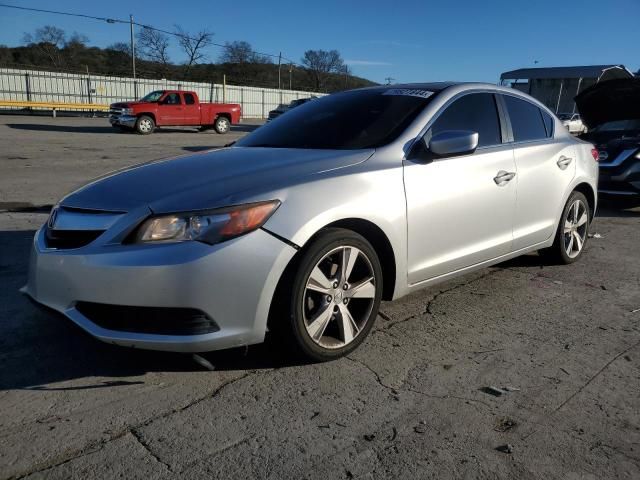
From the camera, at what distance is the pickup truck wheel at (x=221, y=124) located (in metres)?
24.8

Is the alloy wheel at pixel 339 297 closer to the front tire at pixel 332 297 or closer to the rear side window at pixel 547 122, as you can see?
the front tire at pixel 332 297

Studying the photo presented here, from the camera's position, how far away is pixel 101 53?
193 feet

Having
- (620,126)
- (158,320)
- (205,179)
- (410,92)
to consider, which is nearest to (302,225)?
(205,179)

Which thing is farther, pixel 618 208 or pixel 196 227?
pixel 618 208

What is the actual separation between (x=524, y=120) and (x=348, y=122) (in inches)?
66.6

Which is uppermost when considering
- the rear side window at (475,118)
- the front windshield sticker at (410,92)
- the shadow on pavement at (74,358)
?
the front windshield sticker at (410,92)

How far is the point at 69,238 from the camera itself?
2787 millimetres

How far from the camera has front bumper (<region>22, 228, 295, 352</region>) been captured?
2463 mm

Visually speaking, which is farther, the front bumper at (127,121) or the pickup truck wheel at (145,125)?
the pickup truck wheel at (145,125)

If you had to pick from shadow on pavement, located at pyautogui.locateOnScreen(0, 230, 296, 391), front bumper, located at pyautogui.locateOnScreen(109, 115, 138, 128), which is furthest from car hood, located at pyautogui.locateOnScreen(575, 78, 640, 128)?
front bumper, located at pyautogui.locateOnScreen(109, 115, 138, 128)

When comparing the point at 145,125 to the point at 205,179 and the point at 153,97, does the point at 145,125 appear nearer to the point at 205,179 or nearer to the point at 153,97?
the point at 153,97

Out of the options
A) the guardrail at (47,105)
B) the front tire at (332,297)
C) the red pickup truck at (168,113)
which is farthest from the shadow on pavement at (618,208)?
the guardrail at (47,105)

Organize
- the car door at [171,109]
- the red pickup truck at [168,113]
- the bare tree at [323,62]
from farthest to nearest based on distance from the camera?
1. the bare tree at [323,62]
2. the car door at [171,109]
3. the red pickup truck at [168,113]

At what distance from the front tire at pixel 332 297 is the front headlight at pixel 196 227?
38 centimetres
